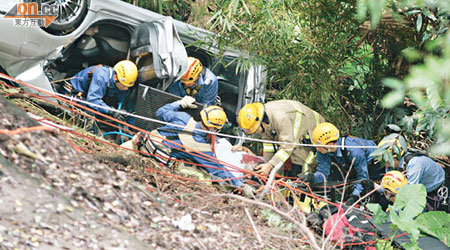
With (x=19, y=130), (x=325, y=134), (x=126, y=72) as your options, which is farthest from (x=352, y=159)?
(x=19, y=130)

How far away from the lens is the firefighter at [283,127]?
20.9 feet

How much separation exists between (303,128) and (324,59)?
1290mm

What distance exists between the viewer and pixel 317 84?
7.55 m

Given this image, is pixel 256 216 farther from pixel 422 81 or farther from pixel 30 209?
pixel 422 81

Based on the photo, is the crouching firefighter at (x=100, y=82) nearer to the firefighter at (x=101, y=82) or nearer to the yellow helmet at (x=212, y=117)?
the firefighter at (x=101, y=82)

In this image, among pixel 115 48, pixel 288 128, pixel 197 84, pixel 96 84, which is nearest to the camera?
pixel 96 84

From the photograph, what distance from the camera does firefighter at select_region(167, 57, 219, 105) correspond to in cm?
677

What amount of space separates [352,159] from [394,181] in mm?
555

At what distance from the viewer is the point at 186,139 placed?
5.85 metres

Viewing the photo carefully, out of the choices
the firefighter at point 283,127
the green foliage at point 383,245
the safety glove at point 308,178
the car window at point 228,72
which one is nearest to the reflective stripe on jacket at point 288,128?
the firefighter at point 283,127

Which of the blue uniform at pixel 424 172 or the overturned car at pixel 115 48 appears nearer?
the overturned car at pixel 115 48

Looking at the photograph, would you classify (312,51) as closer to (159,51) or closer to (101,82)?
(159,51)

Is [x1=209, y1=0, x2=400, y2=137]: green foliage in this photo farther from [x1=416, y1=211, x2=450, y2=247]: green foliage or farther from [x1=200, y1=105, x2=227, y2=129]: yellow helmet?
[x1=416, y1=211, x2=450, y2=247]: green foliage

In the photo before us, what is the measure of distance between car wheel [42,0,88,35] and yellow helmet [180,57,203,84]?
1.58m
